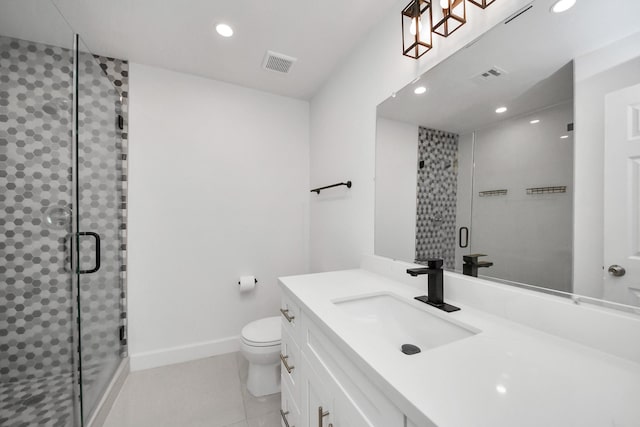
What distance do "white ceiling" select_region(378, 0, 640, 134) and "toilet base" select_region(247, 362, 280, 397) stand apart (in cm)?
182

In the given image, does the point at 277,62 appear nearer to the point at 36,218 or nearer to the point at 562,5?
the point at 562,5

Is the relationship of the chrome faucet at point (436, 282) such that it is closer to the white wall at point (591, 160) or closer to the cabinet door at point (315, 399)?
the white wall at point (591, 160)

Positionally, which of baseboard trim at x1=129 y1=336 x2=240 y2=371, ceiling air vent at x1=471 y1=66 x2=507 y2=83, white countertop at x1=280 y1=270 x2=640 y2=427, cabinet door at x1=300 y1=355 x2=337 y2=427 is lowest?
baseboard trim at x1=129 y1=336 x2=240 y2=371

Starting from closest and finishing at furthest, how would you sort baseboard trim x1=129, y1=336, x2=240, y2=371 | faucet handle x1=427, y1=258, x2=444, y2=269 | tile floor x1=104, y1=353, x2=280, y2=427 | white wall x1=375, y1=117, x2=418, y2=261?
faucet handle x1=427, y1=258, x2=444, y2=269 < white wall x1=375, y1=117, x2=418, y2=261 < tile floor x1=104, y1=353, x2=280, y2=427 < baseboard trim x1=129, y1=336, x2=240, y2=371

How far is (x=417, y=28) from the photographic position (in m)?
1.09

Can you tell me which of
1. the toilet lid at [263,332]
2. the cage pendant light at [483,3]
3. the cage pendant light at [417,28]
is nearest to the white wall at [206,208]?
the toilet lid at [263,332]

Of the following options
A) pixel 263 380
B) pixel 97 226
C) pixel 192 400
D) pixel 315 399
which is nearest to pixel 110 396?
pixel 192 400

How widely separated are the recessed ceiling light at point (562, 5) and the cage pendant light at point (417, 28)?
0.43 m

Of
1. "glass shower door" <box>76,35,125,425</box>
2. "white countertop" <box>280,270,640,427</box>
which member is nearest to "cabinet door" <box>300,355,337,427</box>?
"white countertop" <box>280,270,640,427</box>

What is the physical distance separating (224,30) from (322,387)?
1.99m

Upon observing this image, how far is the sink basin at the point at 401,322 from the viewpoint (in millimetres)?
838

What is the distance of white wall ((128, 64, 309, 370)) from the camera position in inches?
74.7

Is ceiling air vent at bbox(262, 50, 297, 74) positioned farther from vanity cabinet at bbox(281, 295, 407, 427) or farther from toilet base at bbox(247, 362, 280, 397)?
toilet base at bbox(247, 362, 280, 397)

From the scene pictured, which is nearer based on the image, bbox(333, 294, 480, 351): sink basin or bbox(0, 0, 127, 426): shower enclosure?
bbox(333, 294, 480, 351): sink basin
